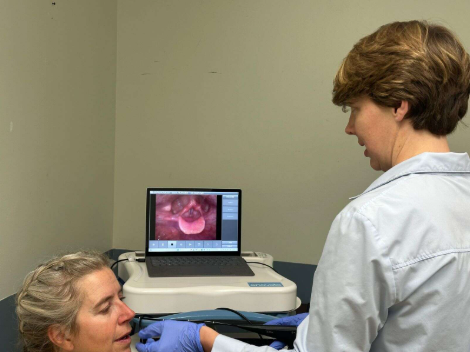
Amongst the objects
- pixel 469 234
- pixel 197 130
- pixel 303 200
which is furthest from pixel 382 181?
pixel 197 130

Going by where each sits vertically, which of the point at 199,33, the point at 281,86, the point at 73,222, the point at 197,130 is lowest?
the point at 73,222

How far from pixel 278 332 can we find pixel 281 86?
1.15m

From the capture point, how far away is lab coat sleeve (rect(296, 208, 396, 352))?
0.79 meters

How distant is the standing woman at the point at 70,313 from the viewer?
3.98 feet

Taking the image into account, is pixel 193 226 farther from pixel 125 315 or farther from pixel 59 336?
pixel 59 336

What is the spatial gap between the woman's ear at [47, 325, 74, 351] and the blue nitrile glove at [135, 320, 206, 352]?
0.17 m

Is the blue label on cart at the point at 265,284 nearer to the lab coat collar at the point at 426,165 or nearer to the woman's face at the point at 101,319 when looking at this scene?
the woman's face at the point at 101,319

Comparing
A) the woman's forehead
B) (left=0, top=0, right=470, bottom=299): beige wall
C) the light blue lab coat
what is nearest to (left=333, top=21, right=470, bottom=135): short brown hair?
the light blue lab coat

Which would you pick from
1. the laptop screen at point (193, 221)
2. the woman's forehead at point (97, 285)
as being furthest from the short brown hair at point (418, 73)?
the laptop screen at point (193, 221)

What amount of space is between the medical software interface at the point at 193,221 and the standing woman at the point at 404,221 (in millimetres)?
826

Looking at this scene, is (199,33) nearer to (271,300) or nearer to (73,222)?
(73,222)

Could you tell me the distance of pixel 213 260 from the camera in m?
1.71

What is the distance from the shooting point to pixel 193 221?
1.75 m

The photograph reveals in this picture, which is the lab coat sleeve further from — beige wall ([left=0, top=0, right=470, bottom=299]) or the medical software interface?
beige wall ([left=0, top=0, right=470, bottom=299])
